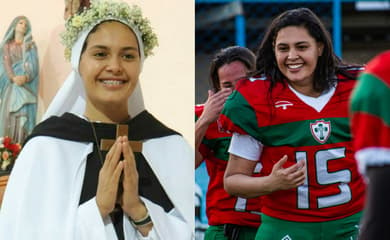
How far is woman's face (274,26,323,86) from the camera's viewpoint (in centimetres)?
378

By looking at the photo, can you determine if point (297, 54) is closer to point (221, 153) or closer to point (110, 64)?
point (110, 64)

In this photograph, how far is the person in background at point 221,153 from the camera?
4.40 m

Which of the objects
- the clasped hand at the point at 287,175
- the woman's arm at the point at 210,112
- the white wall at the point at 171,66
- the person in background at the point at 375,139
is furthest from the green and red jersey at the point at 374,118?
the woman's arm at the point at 210,112

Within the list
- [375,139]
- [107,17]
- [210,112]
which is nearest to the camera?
[375,139]

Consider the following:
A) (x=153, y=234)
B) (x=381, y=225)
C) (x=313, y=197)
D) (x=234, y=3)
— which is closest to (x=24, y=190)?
(x=153, y=234)

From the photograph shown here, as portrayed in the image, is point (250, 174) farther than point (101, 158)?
Yes

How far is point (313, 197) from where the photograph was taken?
3.70 metres

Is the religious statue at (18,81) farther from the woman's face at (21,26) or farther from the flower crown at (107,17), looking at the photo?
the flower crown at (107,17)

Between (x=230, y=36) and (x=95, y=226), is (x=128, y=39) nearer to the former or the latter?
(x=95, y=226)

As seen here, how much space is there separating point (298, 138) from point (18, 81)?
1156 mm

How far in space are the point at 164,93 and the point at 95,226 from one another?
62 cm

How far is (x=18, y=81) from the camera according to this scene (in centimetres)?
365

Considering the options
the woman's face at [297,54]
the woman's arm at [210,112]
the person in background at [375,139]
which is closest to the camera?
the person in background at [375,139]

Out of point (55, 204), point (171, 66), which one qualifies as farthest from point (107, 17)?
point (55, 204)
